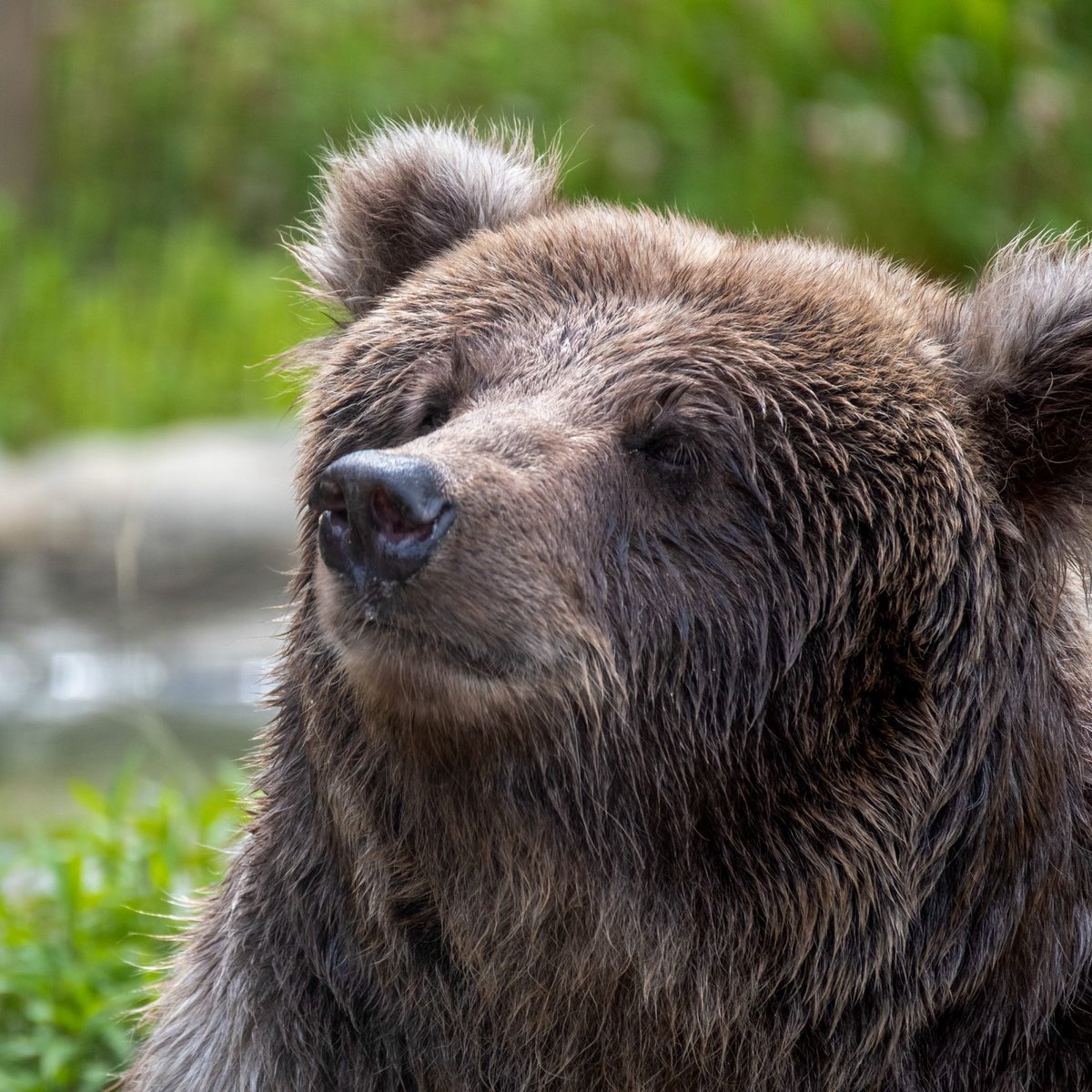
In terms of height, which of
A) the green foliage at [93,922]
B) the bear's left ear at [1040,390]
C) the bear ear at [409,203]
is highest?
the bear ear at [409,203]

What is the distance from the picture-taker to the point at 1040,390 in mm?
2986

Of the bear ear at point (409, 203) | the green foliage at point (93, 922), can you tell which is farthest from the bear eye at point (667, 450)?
the green foliage at point (93, 922)

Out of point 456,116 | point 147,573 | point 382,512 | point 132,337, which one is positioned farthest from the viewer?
point 456,116

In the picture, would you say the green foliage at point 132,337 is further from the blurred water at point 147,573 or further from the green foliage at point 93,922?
the green foliage at point 93,922

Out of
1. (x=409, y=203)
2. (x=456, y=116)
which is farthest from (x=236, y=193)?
(x=409, y=203)

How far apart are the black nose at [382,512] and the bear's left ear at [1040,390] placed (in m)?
1.04

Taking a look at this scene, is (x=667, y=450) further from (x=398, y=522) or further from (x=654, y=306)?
(x=398, y=522)

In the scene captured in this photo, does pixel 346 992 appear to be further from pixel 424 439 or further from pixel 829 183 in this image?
pixel 829 183

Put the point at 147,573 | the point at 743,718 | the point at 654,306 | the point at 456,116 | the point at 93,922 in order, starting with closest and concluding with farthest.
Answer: the point at 743,718, the point at 654,306, the point at 93,922, the point at 147,573, the point at 456,116

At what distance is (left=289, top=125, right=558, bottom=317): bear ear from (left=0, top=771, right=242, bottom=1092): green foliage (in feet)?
4.76

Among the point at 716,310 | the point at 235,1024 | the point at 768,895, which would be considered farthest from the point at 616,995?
the point at 716,310

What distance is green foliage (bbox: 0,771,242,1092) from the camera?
13.3 ft

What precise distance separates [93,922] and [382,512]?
2.41 metres

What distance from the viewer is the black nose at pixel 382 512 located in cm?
252
